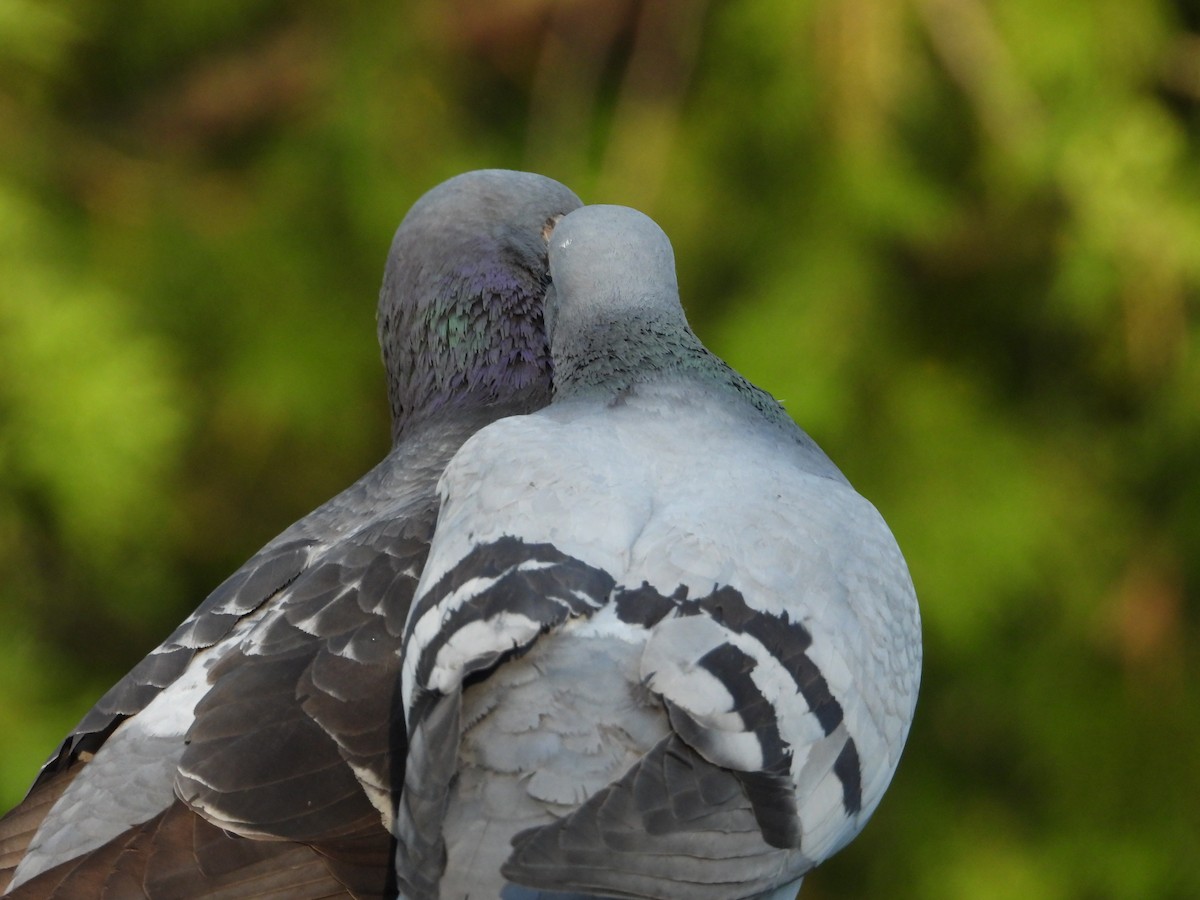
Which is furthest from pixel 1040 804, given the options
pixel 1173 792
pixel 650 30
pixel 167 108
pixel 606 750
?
pixel 167 108

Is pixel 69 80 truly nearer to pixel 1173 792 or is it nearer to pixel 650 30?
pixel 650 30

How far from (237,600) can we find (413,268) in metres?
1.02

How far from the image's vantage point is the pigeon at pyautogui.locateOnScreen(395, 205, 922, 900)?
4.87ft

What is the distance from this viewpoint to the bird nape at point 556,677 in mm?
1511

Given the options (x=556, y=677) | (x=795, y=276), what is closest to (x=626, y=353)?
(x=556, y=677)

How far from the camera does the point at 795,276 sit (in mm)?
4227

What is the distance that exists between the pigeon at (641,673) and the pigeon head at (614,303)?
266 mm

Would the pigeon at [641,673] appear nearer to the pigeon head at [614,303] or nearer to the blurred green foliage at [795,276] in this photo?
the pigeon head at [614,303]

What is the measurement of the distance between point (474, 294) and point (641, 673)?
153 cm

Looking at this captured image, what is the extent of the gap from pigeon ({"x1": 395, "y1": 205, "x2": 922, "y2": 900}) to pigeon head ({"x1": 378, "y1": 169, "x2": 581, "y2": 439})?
0.96 m

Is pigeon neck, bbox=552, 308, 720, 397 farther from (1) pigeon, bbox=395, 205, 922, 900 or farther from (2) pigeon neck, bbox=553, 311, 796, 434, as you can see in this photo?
(1) pigeon, bbox=395, 205, 922, 900

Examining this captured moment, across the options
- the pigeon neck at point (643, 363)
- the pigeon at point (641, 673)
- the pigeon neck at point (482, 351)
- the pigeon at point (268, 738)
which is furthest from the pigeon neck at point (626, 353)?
the pigeon neck at point (482, 351)

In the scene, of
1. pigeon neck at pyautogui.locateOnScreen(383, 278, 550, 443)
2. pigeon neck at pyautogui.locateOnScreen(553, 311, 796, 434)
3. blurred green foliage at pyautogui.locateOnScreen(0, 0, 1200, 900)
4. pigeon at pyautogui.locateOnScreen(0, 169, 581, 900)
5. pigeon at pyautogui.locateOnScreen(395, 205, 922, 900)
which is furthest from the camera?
blurred green foliage at pyautogui.locateOnScreen(0, 0, 1200, 900)

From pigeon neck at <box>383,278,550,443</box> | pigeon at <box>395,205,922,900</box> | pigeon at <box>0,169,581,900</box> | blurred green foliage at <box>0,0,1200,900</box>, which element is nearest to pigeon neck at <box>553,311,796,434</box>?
pigeon at <box>395,205,922,900</box>
